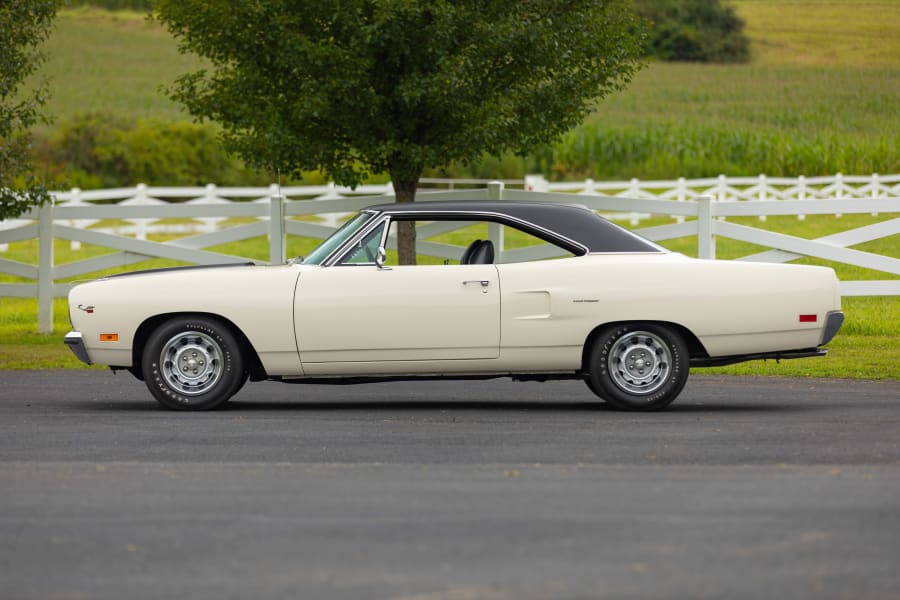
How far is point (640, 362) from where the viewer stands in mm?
11312

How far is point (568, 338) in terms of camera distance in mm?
11211

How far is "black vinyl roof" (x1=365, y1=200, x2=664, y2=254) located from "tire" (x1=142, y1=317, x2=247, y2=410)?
4.87 ft

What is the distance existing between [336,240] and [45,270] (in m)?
8.22

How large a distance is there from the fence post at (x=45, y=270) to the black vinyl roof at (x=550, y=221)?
8.25m

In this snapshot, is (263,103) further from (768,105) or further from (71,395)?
(768,105)

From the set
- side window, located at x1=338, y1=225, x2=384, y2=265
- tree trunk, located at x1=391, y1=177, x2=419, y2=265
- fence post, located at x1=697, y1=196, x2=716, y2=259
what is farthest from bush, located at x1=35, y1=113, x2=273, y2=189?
side window, located at x1=338, y1=225, x2=384, y2=265

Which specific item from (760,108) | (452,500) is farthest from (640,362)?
(760,108)

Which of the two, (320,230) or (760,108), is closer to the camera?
(320,230)

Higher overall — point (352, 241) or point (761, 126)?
point (761, 126)

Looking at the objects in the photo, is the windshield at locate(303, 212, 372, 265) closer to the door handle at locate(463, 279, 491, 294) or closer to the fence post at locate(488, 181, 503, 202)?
the door handle at locate(463, 279, 491, 294)

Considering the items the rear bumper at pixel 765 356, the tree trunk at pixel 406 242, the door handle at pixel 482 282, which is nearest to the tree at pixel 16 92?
the tree trunk at pixel 406 242

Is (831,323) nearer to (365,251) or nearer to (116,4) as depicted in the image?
(365,251)

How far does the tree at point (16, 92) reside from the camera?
1711cm

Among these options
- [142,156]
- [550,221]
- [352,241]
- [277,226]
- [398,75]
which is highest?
[142,156]
